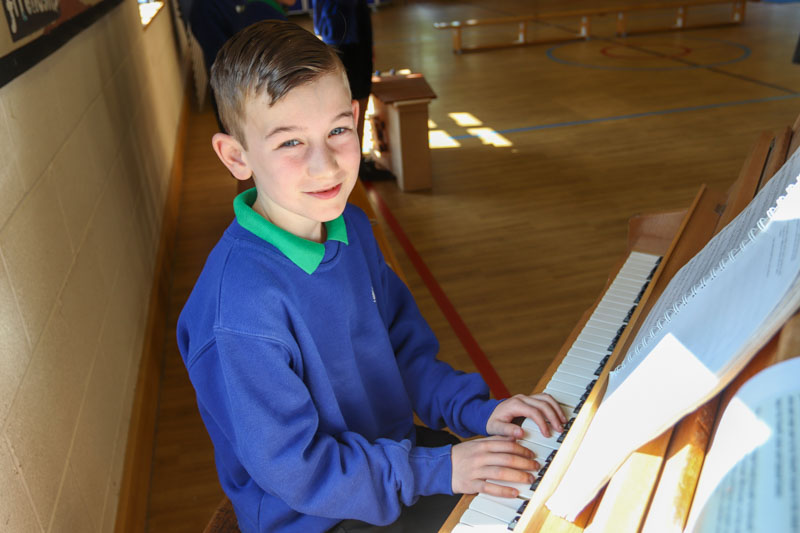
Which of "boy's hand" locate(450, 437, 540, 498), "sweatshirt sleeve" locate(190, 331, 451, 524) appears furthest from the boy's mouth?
"boy's hand" locate(450, 437, 540, 498)

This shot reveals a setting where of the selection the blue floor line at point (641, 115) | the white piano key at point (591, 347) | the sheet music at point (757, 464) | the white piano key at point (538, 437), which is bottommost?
the blue floor line at point (641, 115)

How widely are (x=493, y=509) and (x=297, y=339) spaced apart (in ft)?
1.29

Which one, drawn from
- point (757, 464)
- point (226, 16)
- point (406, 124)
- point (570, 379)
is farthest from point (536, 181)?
point (757, 464)

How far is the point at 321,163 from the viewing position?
1074 mm

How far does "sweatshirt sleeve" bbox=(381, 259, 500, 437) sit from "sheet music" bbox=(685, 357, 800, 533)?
24.8 inches

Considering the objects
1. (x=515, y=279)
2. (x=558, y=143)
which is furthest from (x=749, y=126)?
(x=515, y=279)

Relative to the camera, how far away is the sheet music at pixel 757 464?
51cm

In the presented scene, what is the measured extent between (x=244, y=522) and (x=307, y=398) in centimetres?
33

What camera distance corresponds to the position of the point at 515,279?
330 centimetres

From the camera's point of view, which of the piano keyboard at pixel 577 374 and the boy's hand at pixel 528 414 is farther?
the boy's hand at pixel 528 414

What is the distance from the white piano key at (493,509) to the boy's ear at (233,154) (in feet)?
2.07

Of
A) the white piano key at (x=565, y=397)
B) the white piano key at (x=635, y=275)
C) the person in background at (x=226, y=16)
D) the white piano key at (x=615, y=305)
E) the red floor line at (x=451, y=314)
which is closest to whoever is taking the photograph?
the white piano key at (x=565, y=397)

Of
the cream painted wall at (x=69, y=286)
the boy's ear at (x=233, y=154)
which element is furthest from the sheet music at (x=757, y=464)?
the cream painted wall at (x=69, y=286)

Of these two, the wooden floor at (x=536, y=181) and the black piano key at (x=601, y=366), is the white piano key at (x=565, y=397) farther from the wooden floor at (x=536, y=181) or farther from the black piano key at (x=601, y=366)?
the wooden floor at (x=536, y=181)
